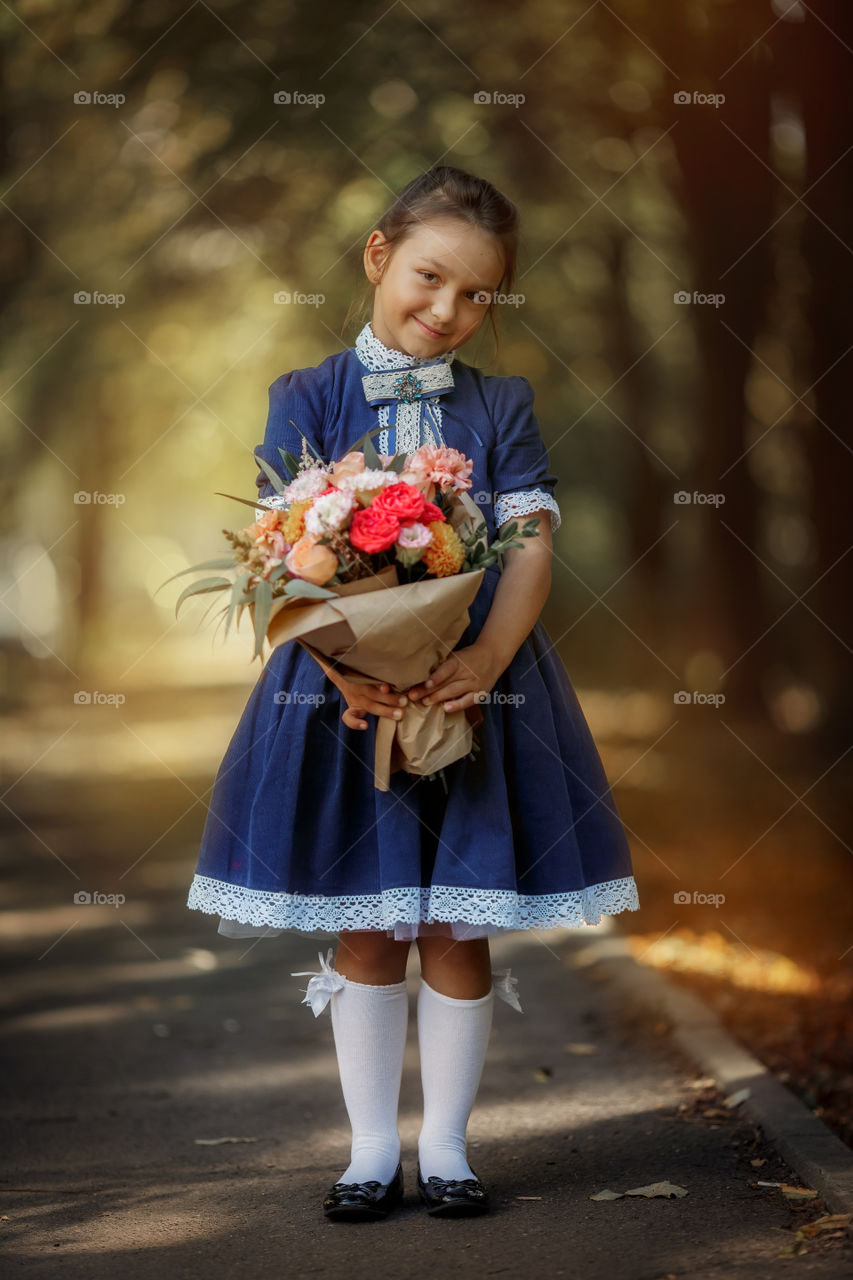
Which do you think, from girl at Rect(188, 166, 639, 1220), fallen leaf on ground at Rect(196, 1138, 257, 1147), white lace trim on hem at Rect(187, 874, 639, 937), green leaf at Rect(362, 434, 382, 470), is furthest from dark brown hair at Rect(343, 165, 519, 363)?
fallen leaf on ground at Rect(196, 1138, 257, 1147)

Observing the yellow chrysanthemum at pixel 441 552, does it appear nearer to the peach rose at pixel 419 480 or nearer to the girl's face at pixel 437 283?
the peach rose at pixel 419 480

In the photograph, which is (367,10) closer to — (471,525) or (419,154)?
(419,154)

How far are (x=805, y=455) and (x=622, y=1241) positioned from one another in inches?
167

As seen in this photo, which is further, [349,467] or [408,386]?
[408,386]

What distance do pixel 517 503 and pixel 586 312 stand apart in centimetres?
810

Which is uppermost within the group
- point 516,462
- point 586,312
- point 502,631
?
point 586,312

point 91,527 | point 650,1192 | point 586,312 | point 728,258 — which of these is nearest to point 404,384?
point 650,1192

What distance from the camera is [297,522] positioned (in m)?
2.24

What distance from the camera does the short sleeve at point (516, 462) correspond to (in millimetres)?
2578

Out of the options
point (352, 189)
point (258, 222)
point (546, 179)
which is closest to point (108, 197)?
point (258, 222)

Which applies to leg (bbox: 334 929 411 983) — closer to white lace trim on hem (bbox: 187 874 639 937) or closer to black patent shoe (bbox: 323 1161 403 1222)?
white lace trim on hem (bbox: 187 874 639 937)

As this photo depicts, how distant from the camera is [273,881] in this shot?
240 cm

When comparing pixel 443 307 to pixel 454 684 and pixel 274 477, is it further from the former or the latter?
pixel 454 684

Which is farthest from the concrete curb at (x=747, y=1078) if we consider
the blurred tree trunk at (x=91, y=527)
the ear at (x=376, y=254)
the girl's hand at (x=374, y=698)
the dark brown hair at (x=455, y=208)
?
the blurred tree trunk at (x=91, y=527)
